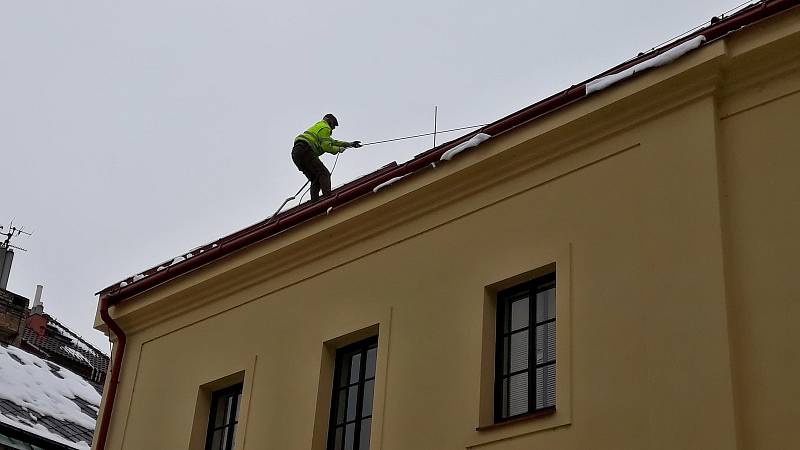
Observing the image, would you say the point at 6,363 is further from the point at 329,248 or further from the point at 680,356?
the point at 680,356

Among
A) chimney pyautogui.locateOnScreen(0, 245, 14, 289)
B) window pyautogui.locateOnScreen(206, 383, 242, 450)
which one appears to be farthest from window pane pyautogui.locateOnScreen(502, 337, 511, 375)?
chimney pyautogui.locateOnScreen(0, 245, 14, 289)

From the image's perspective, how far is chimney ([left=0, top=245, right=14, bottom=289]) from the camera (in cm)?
3127

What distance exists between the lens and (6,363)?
22.6 metres

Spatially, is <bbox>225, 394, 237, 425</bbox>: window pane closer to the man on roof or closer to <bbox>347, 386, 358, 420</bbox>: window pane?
<bbox>347, 386, 358, 420</bbox>: window pane

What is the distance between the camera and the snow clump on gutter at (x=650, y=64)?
434 inches

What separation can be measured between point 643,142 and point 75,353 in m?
25.2

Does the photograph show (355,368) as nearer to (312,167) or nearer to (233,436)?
(233,436)

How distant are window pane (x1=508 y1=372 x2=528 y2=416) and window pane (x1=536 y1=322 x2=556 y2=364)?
236mm

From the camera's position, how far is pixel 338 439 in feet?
42.3

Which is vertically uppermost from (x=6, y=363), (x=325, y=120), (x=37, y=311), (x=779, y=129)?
(x=37, y=311)

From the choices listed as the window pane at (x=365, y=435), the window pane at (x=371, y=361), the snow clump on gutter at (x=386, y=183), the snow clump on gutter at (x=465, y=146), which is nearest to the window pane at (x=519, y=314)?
the snow clump on gutter at (x=465, y=146)

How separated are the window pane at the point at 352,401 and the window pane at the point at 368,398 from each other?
14 centimetres

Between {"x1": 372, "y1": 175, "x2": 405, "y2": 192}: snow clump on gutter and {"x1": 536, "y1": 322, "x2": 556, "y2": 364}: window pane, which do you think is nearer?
{"x1": 536, "y1": 322, "x2": 556, "y2": 364}: window pane

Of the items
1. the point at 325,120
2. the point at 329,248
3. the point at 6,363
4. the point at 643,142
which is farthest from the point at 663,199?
the point at 6,363
